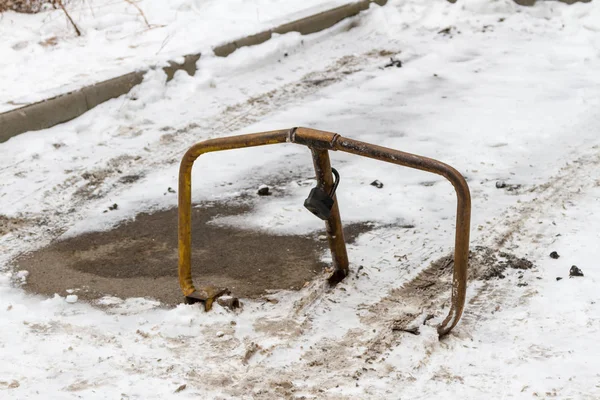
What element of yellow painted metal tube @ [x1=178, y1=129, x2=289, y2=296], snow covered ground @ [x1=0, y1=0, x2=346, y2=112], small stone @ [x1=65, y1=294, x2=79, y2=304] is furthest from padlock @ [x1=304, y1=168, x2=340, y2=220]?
snow covered ground @ [x1=0, y1=0, x2=346, y2=112]

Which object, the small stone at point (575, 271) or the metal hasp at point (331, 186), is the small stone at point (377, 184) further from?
the small stone at point (575, 271)

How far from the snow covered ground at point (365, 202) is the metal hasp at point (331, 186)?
0.36 feet

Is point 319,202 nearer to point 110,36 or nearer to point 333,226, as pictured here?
point 333,226

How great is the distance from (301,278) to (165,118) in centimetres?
265

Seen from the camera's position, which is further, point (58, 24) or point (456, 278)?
point (58, 24)

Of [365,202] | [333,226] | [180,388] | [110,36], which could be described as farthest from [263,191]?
[110,36]

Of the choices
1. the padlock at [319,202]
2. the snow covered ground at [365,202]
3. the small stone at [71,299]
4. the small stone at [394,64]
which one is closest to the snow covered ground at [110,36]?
the snow covered ground at [365,202]

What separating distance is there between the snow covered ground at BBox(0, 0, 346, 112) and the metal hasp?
2.74m

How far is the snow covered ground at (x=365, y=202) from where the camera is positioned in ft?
10.2

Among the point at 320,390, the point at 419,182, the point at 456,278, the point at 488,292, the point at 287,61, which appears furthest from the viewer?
the point at 287,61

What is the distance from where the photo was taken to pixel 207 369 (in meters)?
3.14

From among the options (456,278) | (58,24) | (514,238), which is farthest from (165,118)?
(456,278)

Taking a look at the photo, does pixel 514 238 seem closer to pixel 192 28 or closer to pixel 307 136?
pixel 307 136

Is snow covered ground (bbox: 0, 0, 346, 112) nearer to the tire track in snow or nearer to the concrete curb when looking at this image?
the concrete curb
